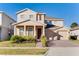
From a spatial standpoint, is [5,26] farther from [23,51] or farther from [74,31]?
[74,31]

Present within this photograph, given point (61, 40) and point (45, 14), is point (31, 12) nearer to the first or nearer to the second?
point (45, 14)

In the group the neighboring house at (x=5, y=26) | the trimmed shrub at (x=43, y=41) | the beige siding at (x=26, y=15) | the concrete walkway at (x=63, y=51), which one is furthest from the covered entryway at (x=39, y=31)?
the neighboring house at (x=5, y=26)

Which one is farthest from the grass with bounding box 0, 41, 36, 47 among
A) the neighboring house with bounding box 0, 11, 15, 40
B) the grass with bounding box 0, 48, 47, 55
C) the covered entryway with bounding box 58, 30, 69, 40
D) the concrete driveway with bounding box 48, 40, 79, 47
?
the covered entryway with bounding box 58, 30, 69, 40

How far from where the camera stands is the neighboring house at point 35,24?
19.8m

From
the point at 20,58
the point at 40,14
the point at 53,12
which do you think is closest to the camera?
the point at 20,58

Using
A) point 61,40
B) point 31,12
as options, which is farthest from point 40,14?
point 61,40

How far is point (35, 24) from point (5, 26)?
6.33ft

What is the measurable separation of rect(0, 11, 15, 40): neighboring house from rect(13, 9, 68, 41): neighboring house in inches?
13.1

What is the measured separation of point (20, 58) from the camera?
58.6 feet

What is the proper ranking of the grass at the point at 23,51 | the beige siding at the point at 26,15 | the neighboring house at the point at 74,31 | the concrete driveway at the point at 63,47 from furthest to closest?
the beige siding at the point at 26,15 → the neighboring house at the point at 74,31 → the concrete driveway at the point at 63,47 → the grass at the point at 23,51

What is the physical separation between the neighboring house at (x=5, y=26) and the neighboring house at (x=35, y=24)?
0.33 metres

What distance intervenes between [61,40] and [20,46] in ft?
8.40

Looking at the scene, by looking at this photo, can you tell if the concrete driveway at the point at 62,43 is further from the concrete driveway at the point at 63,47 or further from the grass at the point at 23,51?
the grass at the point at 23,51

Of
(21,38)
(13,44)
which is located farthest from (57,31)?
(13,44)
